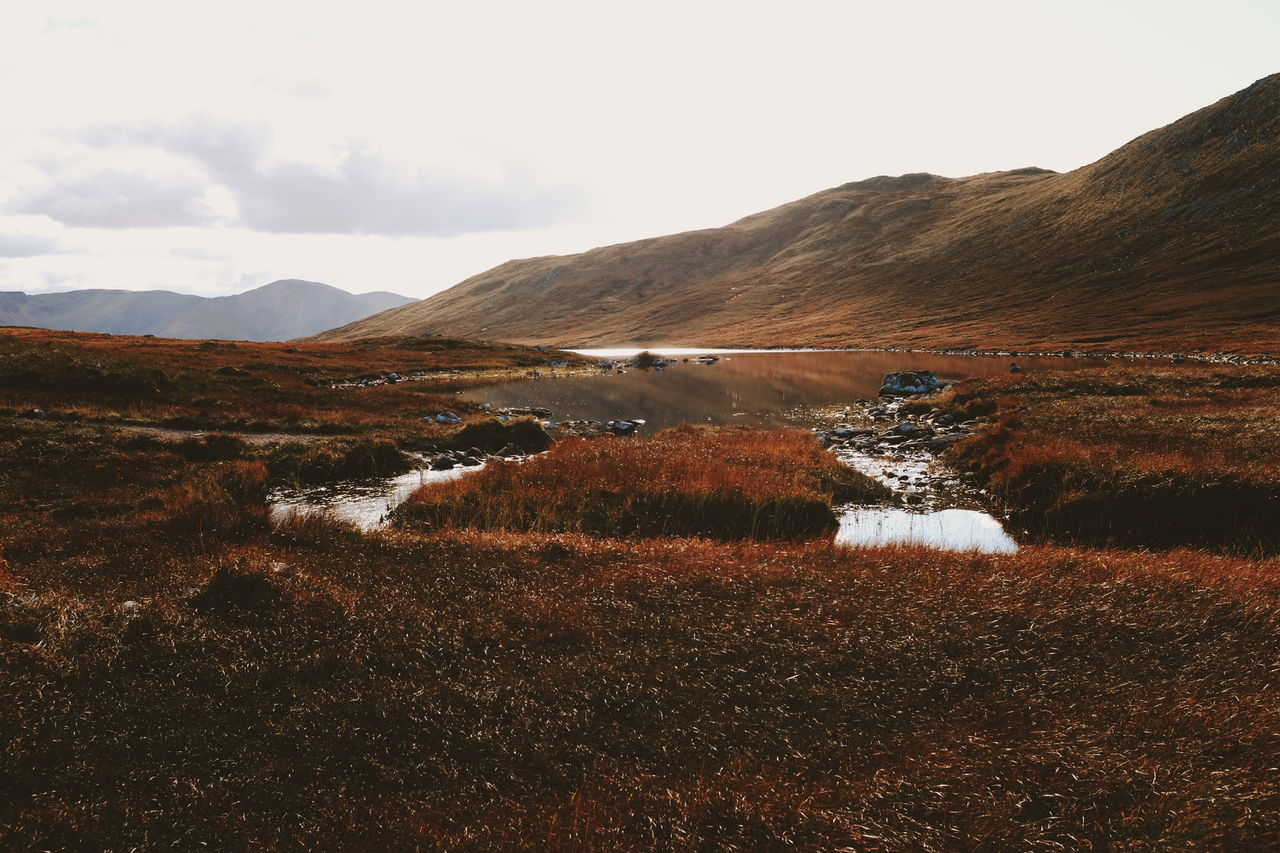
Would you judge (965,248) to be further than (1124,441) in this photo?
Yes

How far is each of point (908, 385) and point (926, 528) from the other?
38.2 m

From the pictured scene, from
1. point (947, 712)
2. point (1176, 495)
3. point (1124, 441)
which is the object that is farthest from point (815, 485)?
point (947, 712)

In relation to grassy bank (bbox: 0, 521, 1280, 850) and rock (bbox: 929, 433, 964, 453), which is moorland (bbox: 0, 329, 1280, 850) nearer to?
grassy bank (bbox: 0, 521, 1280, 850)

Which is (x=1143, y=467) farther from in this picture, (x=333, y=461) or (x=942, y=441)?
(x=333, y=461)

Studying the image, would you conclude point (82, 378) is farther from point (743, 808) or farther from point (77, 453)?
point (743, 808)

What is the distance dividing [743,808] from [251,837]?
3963 mm

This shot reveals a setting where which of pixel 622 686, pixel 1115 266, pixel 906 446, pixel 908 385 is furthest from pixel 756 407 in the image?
pixel 1115 266

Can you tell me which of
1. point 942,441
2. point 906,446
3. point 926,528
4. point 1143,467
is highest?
point 1143,467

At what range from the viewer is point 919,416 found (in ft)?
126

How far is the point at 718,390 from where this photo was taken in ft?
202

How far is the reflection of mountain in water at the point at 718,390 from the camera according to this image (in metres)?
46.5

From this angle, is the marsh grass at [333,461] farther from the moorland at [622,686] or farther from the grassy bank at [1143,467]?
the grassy bank at [1143,467]

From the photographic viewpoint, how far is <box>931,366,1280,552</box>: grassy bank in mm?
14859

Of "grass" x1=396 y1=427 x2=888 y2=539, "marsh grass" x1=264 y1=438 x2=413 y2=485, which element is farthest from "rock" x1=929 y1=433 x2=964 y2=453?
"marsh grass" x1=264 y1=438 x2=413 y2=485
